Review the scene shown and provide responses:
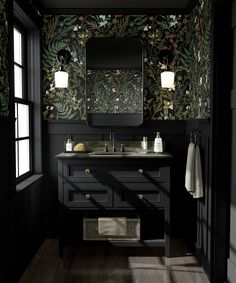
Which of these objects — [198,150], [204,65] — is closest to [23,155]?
[198,150]

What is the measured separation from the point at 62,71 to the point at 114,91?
0.59 metres

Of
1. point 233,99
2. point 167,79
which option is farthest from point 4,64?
point 167,79

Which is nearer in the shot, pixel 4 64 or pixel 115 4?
pixel 4 64

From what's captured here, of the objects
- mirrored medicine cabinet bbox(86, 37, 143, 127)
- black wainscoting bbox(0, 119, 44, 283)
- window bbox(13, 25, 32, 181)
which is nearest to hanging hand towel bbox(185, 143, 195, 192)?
mirrored medicine cabinet bbox(86, 37, 143, 127)

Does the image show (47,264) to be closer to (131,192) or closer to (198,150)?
(131,192)

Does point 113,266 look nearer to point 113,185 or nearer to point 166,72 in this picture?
point 113,185

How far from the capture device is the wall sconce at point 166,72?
390cm

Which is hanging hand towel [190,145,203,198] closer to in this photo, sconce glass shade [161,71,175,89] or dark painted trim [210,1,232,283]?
dark painted trim [210,1,232,283]

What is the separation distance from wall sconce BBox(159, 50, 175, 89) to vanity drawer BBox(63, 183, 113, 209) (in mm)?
1244

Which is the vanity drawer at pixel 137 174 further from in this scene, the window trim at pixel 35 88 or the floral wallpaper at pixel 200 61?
the window trim at pixel 35 88

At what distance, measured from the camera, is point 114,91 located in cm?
404

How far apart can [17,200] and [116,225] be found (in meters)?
1.04

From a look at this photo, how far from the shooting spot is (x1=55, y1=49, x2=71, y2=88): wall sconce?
389 cm

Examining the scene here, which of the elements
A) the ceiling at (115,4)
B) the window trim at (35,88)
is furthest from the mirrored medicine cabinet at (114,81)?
the window trim at (35,88)
